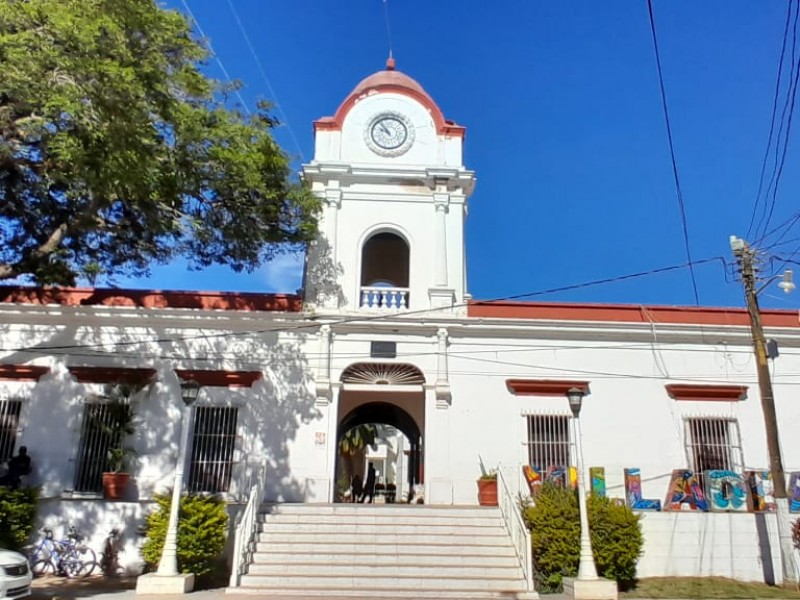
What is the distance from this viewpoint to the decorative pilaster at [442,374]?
1367 cm

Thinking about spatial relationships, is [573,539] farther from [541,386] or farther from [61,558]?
[61,558]

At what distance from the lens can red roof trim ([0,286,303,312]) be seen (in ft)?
46.6

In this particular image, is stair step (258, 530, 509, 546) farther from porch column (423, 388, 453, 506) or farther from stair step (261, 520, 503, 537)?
porch column (423, 388, 453, 506)

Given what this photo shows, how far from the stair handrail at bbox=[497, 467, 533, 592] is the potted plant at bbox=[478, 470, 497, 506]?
0.19 m

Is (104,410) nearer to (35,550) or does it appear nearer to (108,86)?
(35,550)

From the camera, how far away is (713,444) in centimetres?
1384

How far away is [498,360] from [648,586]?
17.0 feet

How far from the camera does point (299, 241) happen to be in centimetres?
1400

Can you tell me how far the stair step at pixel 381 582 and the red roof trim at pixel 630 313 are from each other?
20.3ft

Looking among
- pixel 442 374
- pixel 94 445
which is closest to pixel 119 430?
pixel 94 445

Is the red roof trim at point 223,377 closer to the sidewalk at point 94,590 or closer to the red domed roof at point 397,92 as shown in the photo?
the sidewalk at point 94,590

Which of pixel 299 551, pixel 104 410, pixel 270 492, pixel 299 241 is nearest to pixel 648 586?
pixel 299 551

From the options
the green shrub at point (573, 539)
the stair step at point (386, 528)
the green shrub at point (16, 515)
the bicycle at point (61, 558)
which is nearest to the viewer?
the green shrub at point (573, 539)

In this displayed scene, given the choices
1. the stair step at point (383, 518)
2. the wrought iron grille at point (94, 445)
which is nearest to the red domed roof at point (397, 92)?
the wrought iron grille at point (94, 445)
